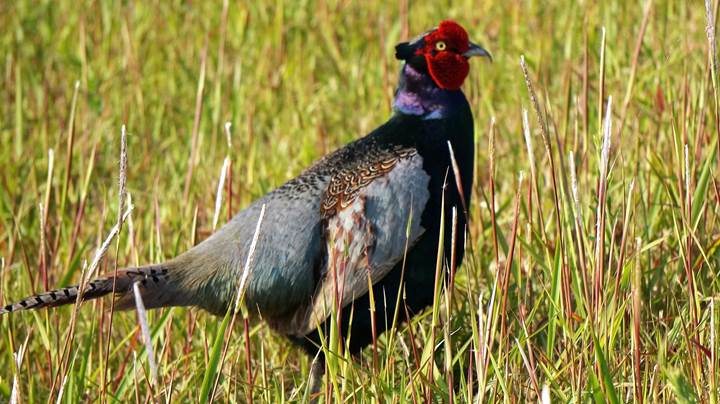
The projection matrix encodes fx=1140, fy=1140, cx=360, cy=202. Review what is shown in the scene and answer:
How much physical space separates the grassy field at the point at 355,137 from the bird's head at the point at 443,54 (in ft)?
0.83

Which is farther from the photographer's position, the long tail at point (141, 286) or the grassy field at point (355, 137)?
the long tail at point (141, 286)

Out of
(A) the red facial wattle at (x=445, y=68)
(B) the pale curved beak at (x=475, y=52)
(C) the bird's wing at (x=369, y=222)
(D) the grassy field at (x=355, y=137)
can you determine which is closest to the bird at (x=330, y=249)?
(C) the bird's wing at (x=369, y=222)

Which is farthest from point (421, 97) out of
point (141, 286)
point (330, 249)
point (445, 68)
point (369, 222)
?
point (141, 286)

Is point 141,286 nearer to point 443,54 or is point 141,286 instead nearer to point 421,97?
point 421,97

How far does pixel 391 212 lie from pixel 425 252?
17cm

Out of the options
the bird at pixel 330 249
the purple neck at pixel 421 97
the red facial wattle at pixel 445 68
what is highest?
the red facial wattle at pixel 445 68

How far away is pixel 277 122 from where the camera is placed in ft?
18.3

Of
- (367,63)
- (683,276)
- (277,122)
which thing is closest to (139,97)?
(277,122)

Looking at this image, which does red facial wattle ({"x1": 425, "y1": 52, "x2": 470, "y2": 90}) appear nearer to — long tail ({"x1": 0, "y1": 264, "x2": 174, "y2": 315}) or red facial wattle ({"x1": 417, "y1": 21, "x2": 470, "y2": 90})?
red facial wattle ({"x1": 417, "y1": 21, "x2": 470, "y2": 90})

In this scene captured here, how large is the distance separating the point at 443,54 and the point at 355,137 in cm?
140

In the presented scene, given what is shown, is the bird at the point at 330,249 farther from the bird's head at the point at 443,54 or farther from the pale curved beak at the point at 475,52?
the pale curved beak at the point at 475,52

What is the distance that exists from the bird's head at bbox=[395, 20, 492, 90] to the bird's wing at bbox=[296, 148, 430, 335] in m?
0.41

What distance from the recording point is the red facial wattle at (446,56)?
3.91 metres

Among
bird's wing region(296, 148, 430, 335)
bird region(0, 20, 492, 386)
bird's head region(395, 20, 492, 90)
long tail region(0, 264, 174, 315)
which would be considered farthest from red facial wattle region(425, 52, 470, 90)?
long tail region(0, 264, 174, 315)
